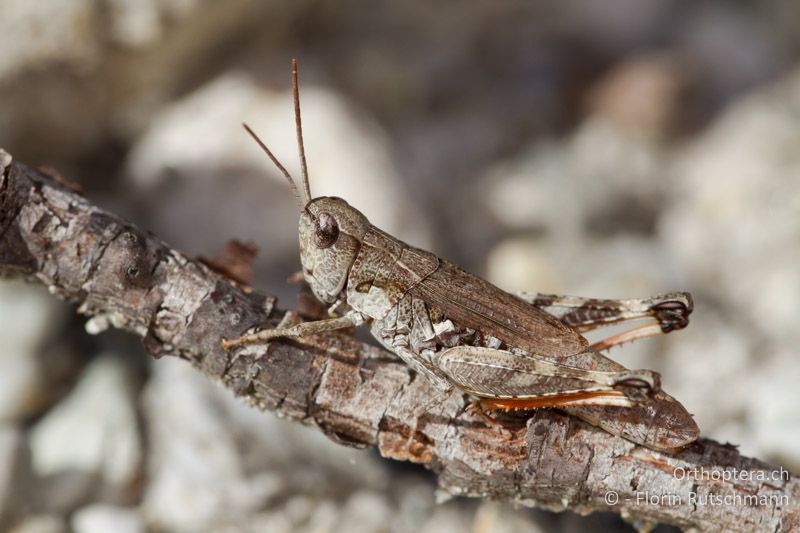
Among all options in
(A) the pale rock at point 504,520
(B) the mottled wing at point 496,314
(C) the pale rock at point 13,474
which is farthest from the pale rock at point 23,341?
(A) the pale rock at point 504,520

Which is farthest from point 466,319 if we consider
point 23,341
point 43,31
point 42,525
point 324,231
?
point 43,31

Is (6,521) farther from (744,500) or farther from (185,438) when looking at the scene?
(744,500)

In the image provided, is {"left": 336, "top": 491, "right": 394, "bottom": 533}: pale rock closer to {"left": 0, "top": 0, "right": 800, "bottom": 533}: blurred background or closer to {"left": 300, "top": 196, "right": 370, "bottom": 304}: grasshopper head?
{"left": 0, "top": 0, "right": 800, "bottom": 533}: blurred background

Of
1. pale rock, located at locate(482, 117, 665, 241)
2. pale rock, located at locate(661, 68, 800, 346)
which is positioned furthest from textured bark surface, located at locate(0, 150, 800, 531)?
pale rock, located at locate(482, 117, 665, 241)

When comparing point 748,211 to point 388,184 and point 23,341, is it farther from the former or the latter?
point 23,341

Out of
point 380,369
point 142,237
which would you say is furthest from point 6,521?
point 380,369

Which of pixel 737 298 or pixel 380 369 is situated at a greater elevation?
pixel 737 298

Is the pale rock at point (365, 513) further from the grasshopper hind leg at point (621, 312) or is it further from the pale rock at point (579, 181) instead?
the pale rock at point (579, 181)
